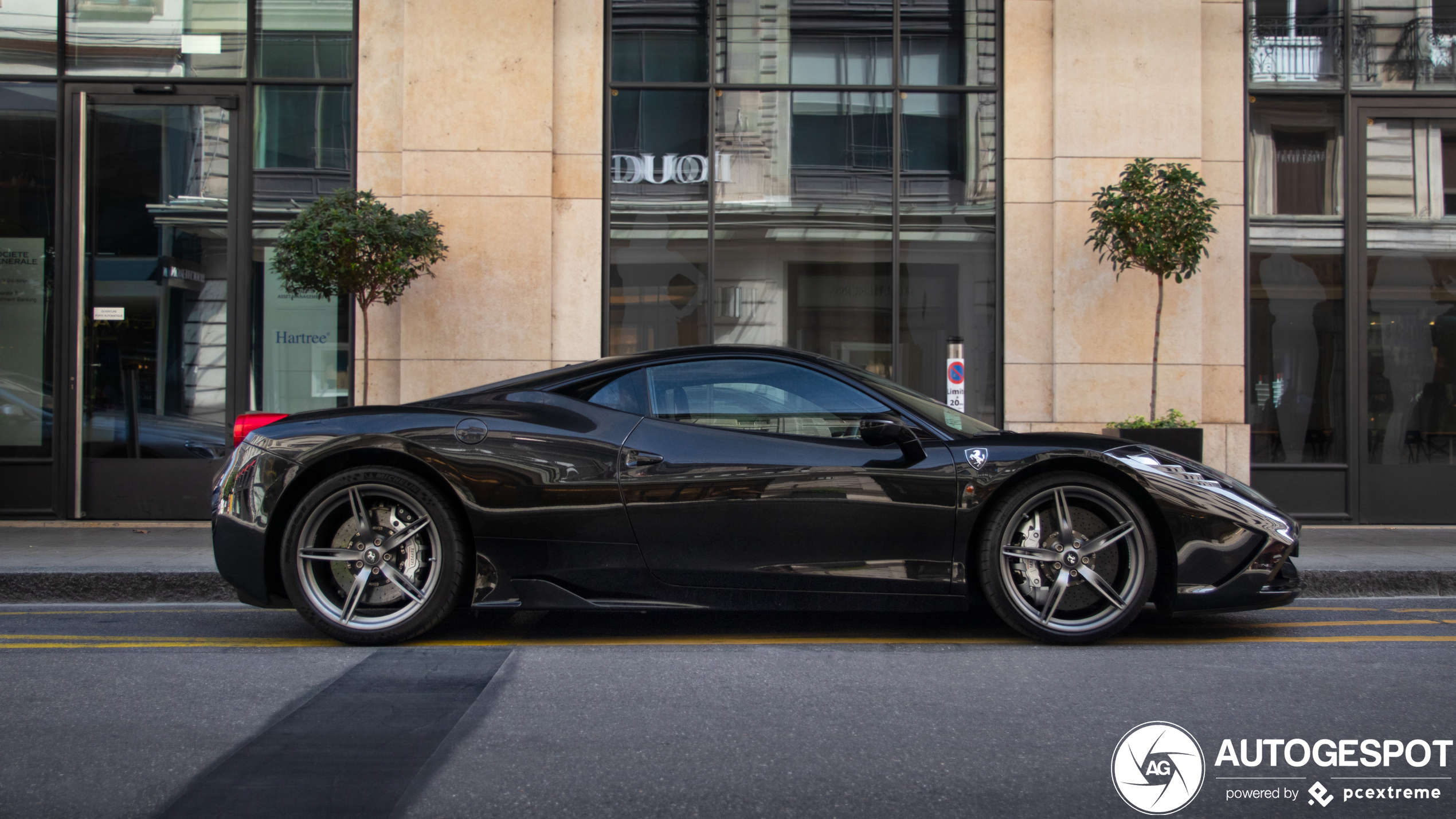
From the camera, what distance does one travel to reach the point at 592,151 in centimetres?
882

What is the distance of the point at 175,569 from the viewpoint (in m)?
5.74

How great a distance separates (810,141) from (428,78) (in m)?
3.38

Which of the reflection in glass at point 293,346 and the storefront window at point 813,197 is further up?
the storefront window at point 813,197

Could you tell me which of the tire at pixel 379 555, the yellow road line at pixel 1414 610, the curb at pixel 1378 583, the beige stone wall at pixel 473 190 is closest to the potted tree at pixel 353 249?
the beige stone wall at pixel 473 190

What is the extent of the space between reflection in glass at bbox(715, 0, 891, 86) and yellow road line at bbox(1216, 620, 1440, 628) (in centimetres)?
593

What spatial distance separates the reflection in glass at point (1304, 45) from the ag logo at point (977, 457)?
6823mm

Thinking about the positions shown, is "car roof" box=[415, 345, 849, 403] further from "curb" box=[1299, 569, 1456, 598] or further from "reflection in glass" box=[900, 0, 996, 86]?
"reflection in glass" box=[900, 0, 996, 86]

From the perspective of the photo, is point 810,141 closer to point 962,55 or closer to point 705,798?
point 962,55

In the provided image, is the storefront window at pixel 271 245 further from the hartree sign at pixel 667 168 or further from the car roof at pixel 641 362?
the car roof at pixel 641 362

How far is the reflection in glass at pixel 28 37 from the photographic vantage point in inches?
338

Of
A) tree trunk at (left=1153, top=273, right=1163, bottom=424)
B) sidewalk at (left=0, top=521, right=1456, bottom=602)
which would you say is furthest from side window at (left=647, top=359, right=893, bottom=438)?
tree trunk at (left=1153, top=273, right=1163, bottom=424)

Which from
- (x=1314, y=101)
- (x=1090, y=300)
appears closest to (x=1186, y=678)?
(x=1090, y=300)

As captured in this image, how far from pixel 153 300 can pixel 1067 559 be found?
7.98 m

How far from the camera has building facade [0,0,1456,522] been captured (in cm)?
853
